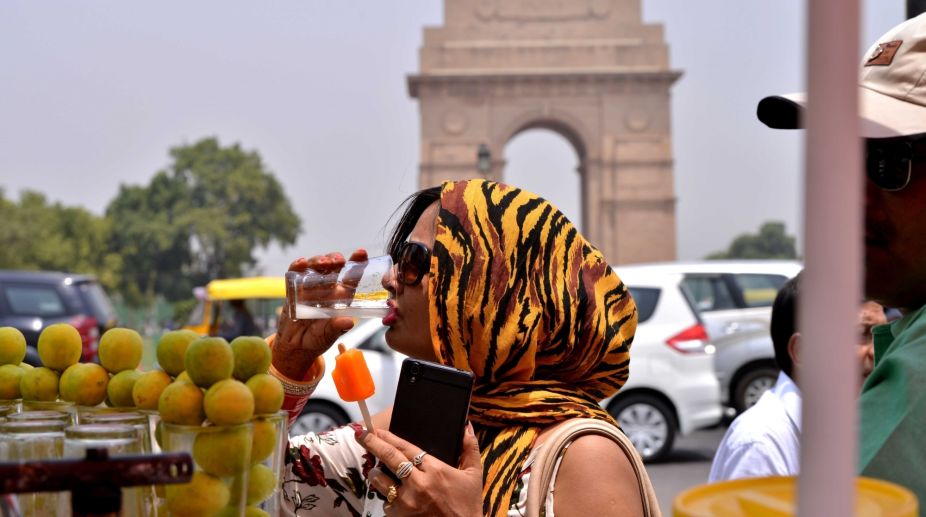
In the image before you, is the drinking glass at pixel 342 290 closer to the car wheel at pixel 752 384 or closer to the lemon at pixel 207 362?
the lemon at pixel 207 362

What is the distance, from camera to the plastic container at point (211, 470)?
1.20 metres

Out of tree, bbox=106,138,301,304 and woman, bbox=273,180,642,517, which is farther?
tree, bbox=106,138,301,304

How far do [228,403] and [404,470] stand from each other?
484 millimetres

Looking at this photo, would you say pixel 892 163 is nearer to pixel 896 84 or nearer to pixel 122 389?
pixel 896 84

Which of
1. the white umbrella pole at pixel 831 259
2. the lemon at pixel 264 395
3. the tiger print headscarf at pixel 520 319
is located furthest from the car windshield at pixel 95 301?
the white umbrella pole at pixel 831 259

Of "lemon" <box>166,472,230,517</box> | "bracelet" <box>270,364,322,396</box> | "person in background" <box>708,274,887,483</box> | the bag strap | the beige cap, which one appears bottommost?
"person in background" <box>708,274,887,483</box>

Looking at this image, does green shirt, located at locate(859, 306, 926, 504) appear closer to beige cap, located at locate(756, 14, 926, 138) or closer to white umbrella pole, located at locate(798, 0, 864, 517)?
beige cap, located at locate(756, 14, 926, 138)

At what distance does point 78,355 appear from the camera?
5.08 ft

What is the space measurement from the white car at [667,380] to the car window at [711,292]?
1471mm

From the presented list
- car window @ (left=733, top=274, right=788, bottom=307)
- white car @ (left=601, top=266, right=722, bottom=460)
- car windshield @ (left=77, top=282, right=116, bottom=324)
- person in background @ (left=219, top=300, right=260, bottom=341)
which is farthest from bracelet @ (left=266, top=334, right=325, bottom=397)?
person in background @ (left=219, top=300, right=260, bottom=341)

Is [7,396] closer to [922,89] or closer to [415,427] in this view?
[415,427]

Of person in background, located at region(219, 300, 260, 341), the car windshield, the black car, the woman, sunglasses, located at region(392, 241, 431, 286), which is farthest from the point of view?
person in background, located at region(219, 300, 260, 341)

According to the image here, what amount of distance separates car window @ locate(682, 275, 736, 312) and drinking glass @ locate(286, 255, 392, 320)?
10.4m

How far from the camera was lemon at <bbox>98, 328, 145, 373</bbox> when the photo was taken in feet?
4.76
